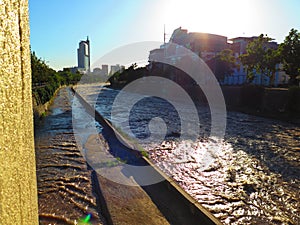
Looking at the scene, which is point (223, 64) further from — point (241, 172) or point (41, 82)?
point (241, 172)

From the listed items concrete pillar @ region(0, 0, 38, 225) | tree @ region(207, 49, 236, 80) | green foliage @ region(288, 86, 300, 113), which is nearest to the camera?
concrete pillar @ region(0, 0, 38, 225)

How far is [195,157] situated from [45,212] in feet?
13.9

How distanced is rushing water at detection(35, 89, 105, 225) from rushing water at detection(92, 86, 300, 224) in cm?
188

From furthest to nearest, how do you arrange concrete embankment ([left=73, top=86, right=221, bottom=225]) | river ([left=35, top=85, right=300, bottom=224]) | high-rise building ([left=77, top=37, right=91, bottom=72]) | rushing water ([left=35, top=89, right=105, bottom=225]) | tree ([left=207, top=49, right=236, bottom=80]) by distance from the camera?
high-rise building ([left=77, top=37, right=91, bottom=72]) → tree ([left=207, top=49, right=236, bottom=80]) → river ([left=35, top=85, right=300, bottom=224]) → rushing water ([left=35, top=89, right=105, bottom=225]) → concrete embankment ([left=73, top=86, right=221, bottom=225])

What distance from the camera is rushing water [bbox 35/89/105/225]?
11.8 feet

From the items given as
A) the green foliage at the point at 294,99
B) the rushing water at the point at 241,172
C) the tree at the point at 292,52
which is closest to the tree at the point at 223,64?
the tree at the point at 292,52

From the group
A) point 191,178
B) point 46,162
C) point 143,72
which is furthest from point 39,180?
point 143,72

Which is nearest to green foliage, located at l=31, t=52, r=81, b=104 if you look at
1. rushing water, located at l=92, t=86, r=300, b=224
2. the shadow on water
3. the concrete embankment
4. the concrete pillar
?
rushing water, located at l=92, t=86, r=300, b=224

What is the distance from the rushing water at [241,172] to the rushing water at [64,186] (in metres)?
1.88

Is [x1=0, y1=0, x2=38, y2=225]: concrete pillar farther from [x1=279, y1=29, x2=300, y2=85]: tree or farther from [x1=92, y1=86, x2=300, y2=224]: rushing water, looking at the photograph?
[x1=279, y1=29, x2=300, y2=85]: tree

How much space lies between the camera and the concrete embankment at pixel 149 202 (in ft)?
11.2

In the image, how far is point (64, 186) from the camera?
15.1 ft

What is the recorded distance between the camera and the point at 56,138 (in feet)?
28.5

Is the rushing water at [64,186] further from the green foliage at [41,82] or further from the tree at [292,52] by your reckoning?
the tree at [292,52]
